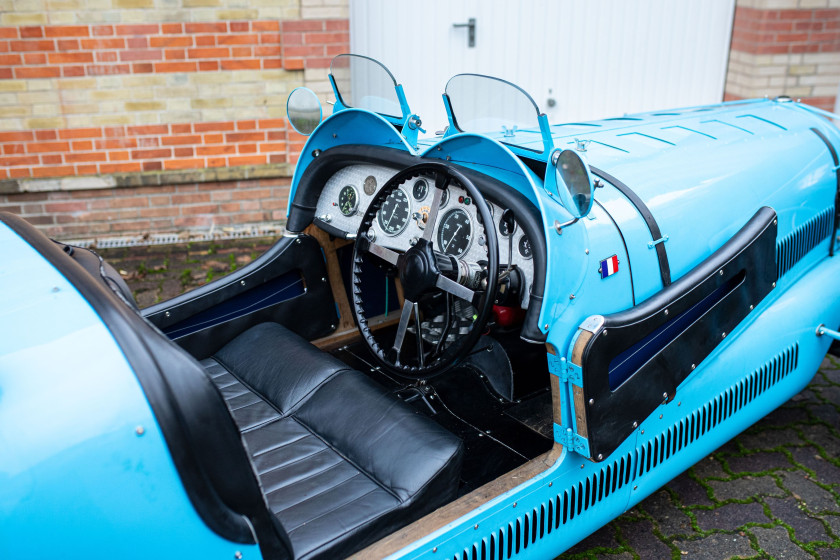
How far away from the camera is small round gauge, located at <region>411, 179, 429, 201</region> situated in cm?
273

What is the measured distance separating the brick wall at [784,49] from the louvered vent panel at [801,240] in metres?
3.37

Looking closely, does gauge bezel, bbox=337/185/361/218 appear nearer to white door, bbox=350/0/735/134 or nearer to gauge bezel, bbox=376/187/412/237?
gauge bezel, bbox=376/187/412/237

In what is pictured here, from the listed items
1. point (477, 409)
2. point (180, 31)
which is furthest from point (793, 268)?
point (180, 31)

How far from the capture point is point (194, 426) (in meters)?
1.52

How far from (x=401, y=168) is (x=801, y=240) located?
1.85 m

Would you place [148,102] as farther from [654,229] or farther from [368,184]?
[654,229]

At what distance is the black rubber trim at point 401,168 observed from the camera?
2227 mm

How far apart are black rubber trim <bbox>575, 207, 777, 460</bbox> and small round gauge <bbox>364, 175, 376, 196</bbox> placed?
3.84 ft

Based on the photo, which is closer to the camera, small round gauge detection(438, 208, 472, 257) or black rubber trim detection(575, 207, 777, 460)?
black rubber trim detection(575, 207, 777, 460)

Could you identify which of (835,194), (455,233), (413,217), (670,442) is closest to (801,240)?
(835,194)

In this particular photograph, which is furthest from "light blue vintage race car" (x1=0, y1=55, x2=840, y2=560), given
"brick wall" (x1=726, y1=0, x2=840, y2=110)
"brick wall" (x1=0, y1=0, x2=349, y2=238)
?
"brick wall" (x1=726, y1=0, x2=840, y2=110)

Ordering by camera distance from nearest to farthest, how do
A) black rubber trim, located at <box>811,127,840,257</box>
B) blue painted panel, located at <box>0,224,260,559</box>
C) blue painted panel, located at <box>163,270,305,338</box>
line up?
blue painted panel, located at <box>0,224,260,559</box> < blue painted panel, located at <box>163,270,305,338</box> < black rubber trim, located at <box>811,127,840,257</box>

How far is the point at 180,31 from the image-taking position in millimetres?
5305

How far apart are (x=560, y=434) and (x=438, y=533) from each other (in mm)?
535
